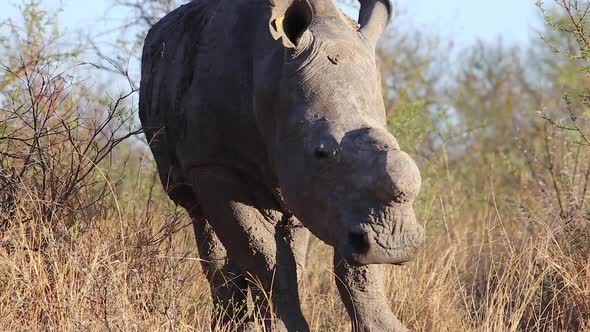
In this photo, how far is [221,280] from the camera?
6.59 meters

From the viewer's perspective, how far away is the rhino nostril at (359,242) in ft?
15.5

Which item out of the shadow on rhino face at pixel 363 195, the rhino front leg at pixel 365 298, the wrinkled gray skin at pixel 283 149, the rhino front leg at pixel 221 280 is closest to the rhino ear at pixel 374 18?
the wrinkled gray skin at pixel 283 149

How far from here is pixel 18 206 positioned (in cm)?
593

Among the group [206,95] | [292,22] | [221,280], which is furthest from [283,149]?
[221,280]

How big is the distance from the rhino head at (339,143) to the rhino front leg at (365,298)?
1.56 feet

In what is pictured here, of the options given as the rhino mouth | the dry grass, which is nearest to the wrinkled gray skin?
the rhino mouth

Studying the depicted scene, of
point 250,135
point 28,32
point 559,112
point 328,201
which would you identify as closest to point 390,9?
point 250,135

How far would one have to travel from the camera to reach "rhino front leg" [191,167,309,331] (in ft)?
18.7

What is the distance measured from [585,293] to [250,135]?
6.18 ft

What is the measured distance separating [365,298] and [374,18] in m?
1.34

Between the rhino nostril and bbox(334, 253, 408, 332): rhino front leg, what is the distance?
74 cm

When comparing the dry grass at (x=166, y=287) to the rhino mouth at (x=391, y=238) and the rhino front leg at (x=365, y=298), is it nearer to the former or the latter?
the rhino front leg at (x=365, y=298)

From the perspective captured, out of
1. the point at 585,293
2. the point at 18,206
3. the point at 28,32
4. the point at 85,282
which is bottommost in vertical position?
the point at 585,293

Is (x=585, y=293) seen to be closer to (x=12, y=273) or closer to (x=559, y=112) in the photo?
(x=12, y=273)
